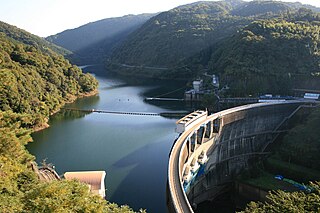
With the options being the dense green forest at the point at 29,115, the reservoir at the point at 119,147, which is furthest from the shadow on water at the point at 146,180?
the dense green forest at the point at 29,115

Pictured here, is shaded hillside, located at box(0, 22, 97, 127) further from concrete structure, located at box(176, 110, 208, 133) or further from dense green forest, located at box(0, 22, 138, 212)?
concrete structure, located at box(176, 110, 208, 133)

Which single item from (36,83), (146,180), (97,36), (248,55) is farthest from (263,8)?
(97,36)

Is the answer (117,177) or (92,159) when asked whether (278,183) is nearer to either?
(117,177)

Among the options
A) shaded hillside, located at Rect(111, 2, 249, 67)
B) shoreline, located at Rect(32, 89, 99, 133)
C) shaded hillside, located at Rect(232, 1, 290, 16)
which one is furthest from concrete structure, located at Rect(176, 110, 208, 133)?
shaded hillside, located at Rect(232, 1, 290, 16)

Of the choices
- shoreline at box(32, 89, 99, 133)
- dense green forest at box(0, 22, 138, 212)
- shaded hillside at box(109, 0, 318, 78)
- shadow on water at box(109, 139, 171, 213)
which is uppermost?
shaded hillside at box(109, 0, 318, 78)

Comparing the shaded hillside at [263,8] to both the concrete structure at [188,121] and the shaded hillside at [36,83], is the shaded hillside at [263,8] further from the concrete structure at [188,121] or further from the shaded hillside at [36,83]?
the concrete structure at [188,121]
